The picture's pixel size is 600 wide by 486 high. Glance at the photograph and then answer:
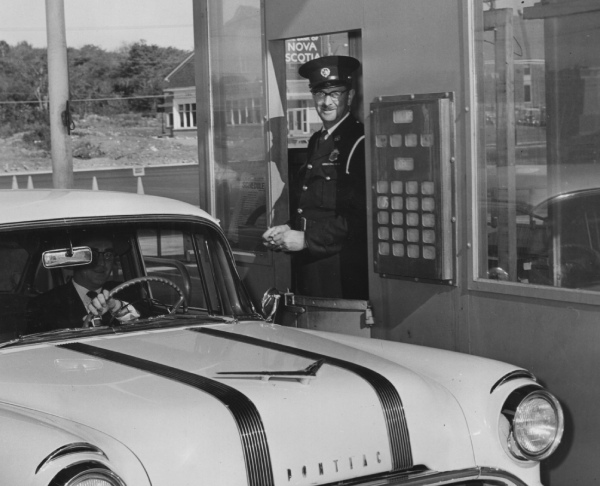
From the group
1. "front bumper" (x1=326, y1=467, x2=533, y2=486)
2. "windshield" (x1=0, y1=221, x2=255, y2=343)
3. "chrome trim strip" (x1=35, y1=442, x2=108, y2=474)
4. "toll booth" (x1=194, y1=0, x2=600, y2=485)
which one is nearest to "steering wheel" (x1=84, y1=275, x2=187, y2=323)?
"windshield" (x1=0, y1=221, x2=255, y2=343)

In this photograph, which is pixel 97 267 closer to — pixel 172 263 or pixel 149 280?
pixel 149 280

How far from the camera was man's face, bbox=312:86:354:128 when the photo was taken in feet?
19.9

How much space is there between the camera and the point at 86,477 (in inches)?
117

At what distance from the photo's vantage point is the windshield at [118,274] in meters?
4.15

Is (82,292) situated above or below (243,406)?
above

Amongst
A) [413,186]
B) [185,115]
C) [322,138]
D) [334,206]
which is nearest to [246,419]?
[413,186]

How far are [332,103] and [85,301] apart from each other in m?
2.35

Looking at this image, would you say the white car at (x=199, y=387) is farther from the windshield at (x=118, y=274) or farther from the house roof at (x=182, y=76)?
the house roof at (x=182, y=76)

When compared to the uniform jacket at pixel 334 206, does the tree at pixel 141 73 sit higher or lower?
higher

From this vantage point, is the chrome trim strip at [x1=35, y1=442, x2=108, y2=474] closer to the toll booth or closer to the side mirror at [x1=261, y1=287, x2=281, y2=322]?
the side mirror at [x1=261, y1=287, x2=281, y2=322]

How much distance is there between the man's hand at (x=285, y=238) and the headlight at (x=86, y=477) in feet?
9.83

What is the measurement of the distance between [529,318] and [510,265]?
0.31 metres

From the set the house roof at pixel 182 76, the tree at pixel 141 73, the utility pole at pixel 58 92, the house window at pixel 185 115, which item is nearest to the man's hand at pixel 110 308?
the utility pole at pixel 58 92

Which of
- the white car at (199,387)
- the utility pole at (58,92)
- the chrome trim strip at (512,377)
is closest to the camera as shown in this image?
the white car at (199,387)
